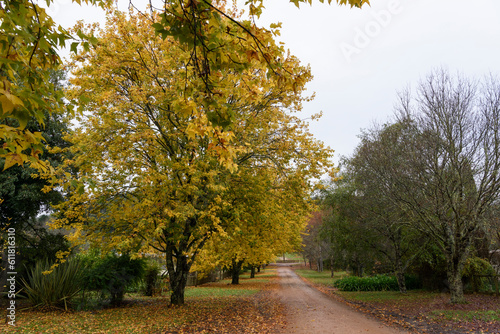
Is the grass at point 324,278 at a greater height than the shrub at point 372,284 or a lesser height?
lesser

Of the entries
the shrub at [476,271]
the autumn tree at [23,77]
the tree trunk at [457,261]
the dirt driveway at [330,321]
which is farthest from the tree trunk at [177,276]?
the shrub at [476,271]

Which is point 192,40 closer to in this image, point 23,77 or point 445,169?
point 23,77

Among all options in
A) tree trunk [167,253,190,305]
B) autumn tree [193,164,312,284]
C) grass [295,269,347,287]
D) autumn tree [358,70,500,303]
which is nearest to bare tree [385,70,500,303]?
autumn tree [358,70,500,303]

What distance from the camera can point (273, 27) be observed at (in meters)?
2.79

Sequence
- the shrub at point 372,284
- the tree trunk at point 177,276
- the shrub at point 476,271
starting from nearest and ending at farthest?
the tree trunk at point 177,276
the shrub at point 476,271
the shrub at point 372,284

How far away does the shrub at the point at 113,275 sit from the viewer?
36.1ft

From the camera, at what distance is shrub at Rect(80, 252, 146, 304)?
36.1ft

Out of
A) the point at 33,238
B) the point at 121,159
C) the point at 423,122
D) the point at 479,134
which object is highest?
the point at 423,122

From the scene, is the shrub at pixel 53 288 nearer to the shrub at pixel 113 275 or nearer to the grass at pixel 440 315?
the shrub at pixel 113 275

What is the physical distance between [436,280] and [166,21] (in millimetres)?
19930

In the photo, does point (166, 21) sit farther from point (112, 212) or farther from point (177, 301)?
point (177, 301)

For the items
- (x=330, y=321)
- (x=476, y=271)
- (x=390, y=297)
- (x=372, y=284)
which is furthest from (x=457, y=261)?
(x=372, y=284)

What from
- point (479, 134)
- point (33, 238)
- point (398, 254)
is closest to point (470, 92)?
point (479, 134)

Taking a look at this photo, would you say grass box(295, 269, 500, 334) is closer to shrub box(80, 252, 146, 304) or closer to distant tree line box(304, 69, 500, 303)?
distant tree line box(304, 69, 500, 303)
